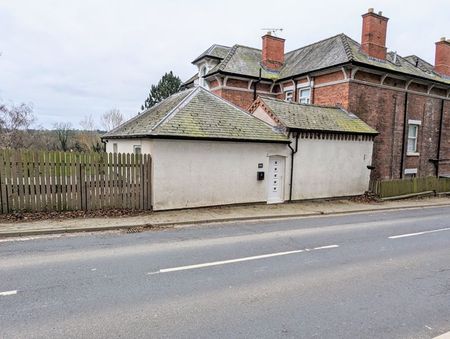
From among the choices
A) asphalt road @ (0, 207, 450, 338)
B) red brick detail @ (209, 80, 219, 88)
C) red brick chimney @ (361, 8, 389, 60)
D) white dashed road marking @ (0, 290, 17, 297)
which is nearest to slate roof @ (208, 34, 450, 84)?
red brick chimney @ (361, 8, 389, 60)

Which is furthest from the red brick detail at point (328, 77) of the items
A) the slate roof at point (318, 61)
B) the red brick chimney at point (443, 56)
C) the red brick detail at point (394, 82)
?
the red brick chimney at point (443, 56)

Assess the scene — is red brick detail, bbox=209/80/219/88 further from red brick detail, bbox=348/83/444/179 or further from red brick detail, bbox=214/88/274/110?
red brick detail, bbox=348/83/444/179

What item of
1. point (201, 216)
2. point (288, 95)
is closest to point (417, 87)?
point (288, 95)

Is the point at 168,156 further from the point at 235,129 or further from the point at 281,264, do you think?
the point at 281,264

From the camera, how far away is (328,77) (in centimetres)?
1925

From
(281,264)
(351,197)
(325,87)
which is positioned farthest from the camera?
(325,87)

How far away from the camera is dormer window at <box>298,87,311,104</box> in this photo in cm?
2081

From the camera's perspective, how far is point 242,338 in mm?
3777

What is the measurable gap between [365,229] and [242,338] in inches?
306

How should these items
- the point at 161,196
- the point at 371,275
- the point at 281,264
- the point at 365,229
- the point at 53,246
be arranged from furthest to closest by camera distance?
1. the point at 161,196
2. the point at 365,229
3. the point at 53,246
4. the point at 281,264
5. the point at 371,275

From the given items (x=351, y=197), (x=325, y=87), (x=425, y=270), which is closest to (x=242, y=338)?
(x=425, y=270)

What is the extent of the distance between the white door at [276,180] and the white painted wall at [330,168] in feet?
2.42

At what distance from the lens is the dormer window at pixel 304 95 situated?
20811 millimetres

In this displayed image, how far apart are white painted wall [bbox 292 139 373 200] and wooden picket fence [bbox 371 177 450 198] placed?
Result: 777 millimetres
